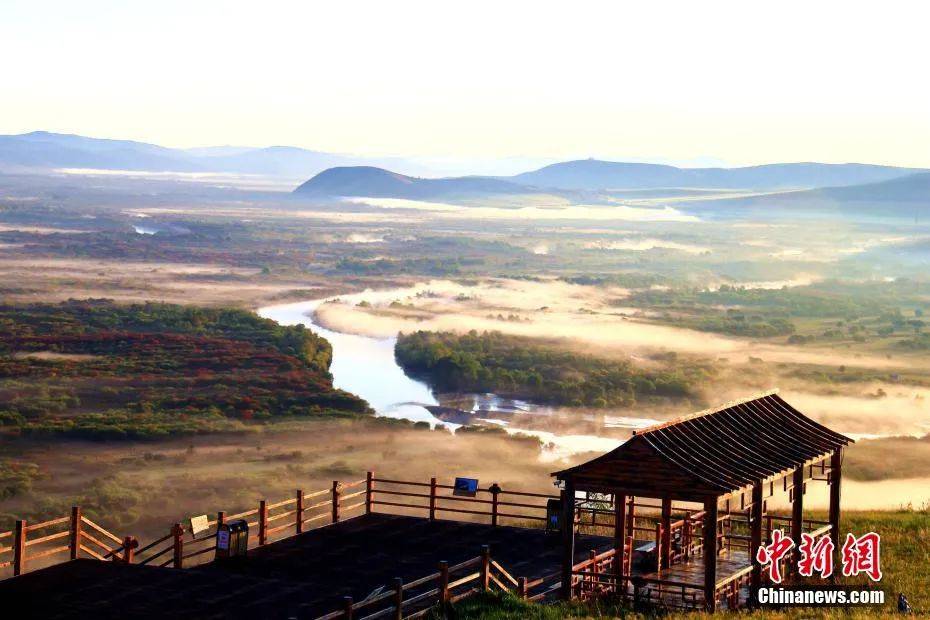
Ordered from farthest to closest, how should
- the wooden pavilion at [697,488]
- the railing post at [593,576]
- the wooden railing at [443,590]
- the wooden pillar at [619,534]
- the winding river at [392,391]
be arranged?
1. the winding river at [392,391]
2. the wooden pillar at [619,534]
3. the railing post at [593,576]
4. the wooden pavilion at [697,488]
5. the wooden railing at [443,590]

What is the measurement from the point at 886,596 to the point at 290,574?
10113 mm

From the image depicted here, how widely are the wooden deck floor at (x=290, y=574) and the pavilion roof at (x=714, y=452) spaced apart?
3.71m

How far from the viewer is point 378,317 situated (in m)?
134

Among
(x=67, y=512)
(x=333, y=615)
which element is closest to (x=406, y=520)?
(x=333, y=615)

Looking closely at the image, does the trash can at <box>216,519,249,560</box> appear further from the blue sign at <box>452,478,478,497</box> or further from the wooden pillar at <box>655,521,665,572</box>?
the wooden pillar at <box>655,521,665,572</box>

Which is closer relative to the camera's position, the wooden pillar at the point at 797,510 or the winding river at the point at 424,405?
the wooden pillar at the point at 797,510

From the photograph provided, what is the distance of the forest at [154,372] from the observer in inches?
3029

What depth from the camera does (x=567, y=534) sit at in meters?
21.0

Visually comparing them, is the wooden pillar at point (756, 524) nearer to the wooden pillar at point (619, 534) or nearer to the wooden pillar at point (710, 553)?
the wooden pillar at point (710, 553)

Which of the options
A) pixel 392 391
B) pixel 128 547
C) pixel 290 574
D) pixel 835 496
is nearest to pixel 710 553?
pixel 835 496

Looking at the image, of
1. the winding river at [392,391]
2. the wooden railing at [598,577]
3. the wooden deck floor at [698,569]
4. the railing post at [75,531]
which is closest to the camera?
the wooden railing at [598,577]

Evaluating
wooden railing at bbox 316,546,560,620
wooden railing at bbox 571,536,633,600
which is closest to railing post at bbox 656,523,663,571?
wooden railing at bbox 571,536,633,600

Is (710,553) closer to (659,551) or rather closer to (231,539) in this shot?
(659,551)

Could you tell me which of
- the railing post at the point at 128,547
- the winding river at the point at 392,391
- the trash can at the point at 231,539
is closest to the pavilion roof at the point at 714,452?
the trash can at the point at 231,539
